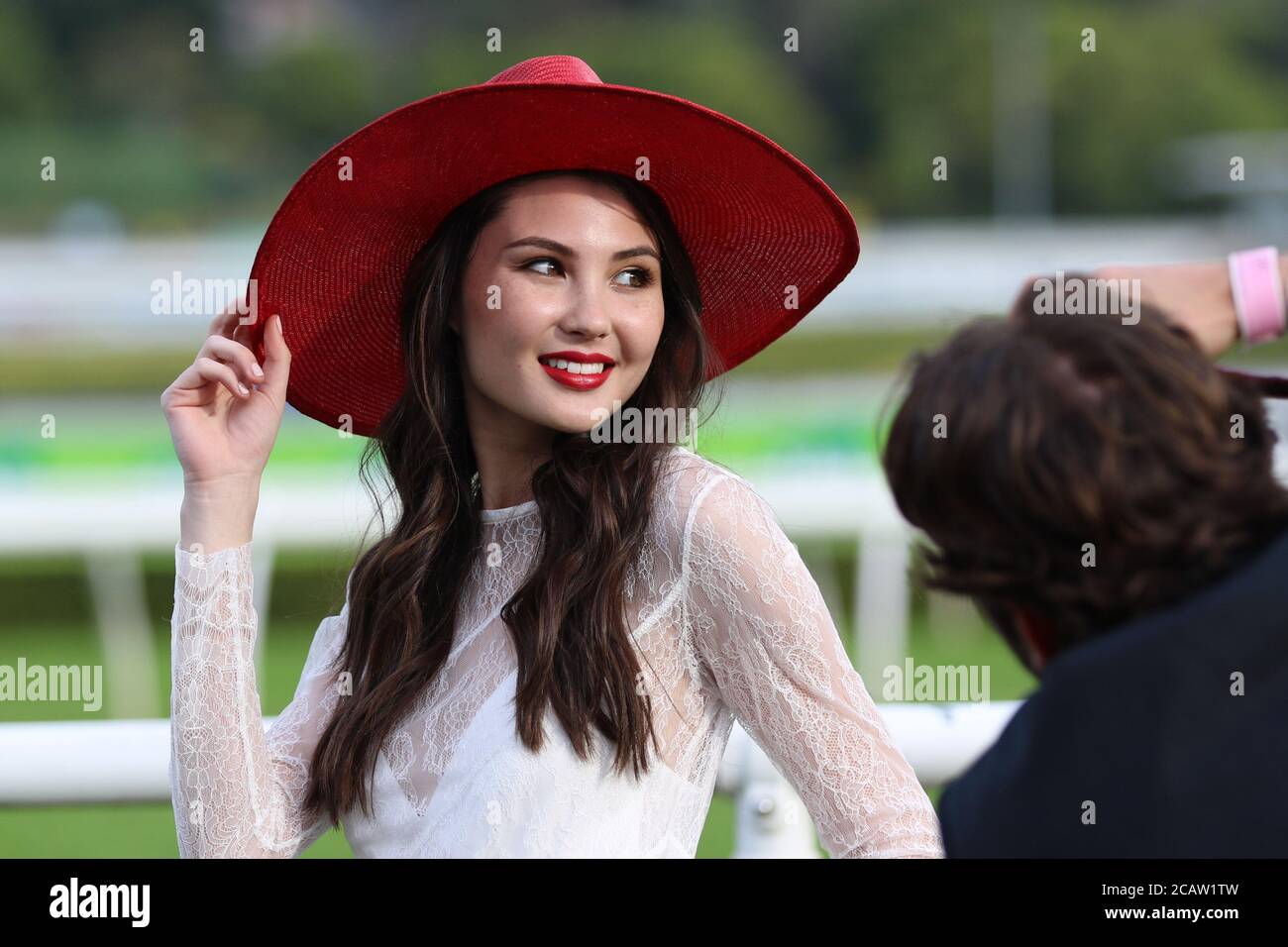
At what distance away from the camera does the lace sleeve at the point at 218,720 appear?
80.8 inches

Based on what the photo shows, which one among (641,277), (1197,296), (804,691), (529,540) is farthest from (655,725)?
(1197,296)

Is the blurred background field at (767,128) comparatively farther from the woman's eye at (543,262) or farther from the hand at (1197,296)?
the hand at (1197,296)

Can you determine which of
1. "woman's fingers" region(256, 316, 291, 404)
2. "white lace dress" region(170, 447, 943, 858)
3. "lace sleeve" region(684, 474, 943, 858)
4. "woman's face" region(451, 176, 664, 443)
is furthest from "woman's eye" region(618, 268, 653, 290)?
"woman's fingers" region(256, 316, 291, 404)

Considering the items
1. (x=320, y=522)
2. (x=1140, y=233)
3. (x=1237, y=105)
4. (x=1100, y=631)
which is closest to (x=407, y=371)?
(x=1100, y=631)

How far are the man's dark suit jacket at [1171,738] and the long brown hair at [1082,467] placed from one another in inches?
1.8

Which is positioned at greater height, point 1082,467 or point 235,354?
point 235,354

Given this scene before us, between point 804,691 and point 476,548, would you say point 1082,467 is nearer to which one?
point 804,691

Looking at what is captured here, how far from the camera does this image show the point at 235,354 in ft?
7.12

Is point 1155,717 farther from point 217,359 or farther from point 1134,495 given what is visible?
point 217,359

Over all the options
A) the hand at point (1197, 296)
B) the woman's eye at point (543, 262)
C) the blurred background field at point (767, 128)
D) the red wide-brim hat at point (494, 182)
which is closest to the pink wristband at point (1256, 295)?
the hand at point (1197, 296)

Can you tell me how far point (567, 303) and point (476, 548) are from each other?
1.15 ft

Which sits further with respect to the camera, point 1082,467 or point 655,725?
point 655,725

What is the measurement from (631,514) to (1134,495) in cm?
87

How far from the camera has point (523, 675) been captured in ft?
6.62
